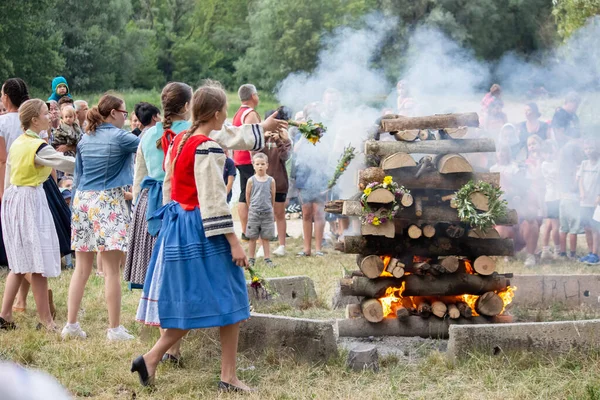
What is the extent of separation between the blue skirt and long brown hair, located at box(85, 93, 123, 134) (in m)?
1.76

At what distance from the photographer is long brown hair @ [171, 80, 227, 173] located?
501 cm

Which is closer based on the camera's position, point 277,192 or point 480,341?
point 480,341

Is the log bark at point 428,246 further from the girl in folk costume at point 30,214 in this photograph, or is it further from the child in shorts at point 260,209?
the child in shorts at point 260,209

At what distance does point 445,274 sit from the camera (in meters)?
6.70

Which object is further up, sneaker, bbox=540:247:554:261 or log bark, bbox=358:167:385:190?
log bark, bbox=358:167:385:190

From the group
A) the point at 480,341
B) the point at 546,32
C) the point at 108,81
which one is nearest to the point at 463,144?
the point at 480,341

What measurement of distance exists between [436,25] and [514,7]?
5.69 m

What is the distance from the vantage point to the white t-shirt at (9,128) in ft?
24.7

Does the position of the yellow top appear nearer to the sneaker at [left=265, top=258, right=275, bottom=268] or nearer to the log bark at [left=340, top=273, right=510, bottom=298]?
the log bark at [left=340, top=273, right=510, bottom=298]

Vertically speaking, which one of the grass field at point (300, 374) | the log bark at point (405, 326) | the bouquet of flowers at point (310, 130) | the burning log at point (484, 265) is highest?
the bouquet of flowers at point (310, 130)

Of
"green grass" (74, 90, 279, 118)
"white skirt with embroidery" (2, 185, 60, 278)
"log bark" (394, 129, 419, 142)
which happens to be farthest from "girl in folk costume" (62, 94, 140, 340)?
"green grass" (74, 90, 279, 118)

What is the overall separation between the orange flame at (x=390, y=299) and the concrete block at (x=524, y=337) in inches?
42.1

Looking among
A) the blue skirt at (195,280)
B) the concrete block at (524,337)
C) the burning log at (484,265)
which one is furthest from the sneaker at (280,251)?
the blue skirt at (195,280)

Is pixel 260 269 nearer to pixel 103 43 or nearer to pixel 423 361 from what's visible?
pixel 423 361
